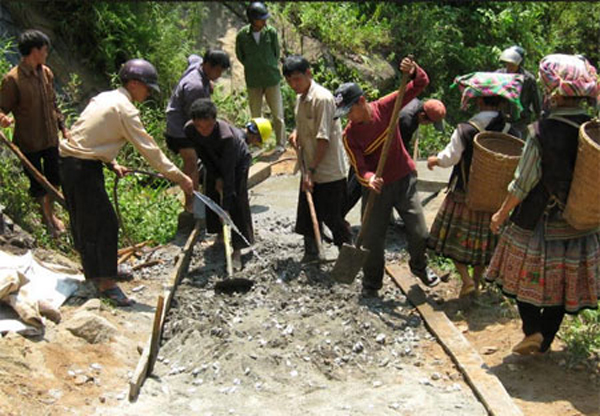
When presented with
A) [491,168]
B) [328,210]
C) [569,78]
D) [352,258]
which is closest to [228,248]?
[328,210]

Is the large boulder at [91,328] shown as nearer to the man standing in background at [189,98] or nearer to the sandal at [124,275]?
the sandal at [124,275]

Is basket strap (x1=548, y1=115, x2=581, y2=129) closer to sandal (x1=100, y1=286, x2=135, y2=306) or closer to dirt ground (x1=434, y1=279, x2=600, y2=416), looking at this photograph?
dirt ground (x1=434, y1=279, x2=600, y2=416)

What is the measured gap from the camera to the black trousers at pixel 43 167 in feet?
22.1

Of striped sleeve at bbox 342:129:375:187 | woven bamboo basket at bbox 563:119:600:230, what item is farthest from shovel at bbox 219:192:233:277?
woven bamboo basket at bbox 563:119:600:230

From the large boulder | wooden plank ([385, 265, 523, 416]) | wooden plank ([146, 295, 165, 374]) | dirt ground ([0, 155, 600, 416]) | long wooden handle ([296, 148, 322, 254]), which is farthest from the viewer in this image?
long wooden handle ([296, 148, 322, 254])

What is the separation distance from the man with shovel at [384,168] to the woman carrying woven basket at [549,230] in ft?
3.43

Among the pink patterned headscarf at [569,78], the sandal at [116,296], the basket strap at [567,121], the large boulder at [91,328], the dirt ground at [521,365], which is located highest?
the pink patterned headscarf at [569,78]

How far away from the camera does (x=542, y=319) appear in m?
4.79

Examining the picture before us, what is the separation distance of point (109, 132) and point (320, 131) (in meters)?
1.73

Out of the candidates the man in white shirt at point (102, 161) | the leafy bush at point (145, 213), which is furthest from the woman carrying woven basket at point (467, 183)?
the leafy bush at point (145, 213)

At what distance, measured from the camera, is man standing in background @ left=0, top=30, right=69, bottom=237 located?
6453 mm

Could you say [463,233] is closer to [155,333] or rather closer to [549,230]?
[549,230]

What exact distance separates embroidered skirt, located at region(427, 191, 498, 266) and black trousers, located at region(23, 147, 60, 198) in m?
3.63

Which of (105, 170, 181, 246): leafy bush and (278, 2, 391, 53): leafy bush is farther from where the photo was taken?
(278, 2, 391, 53): leafy bush
